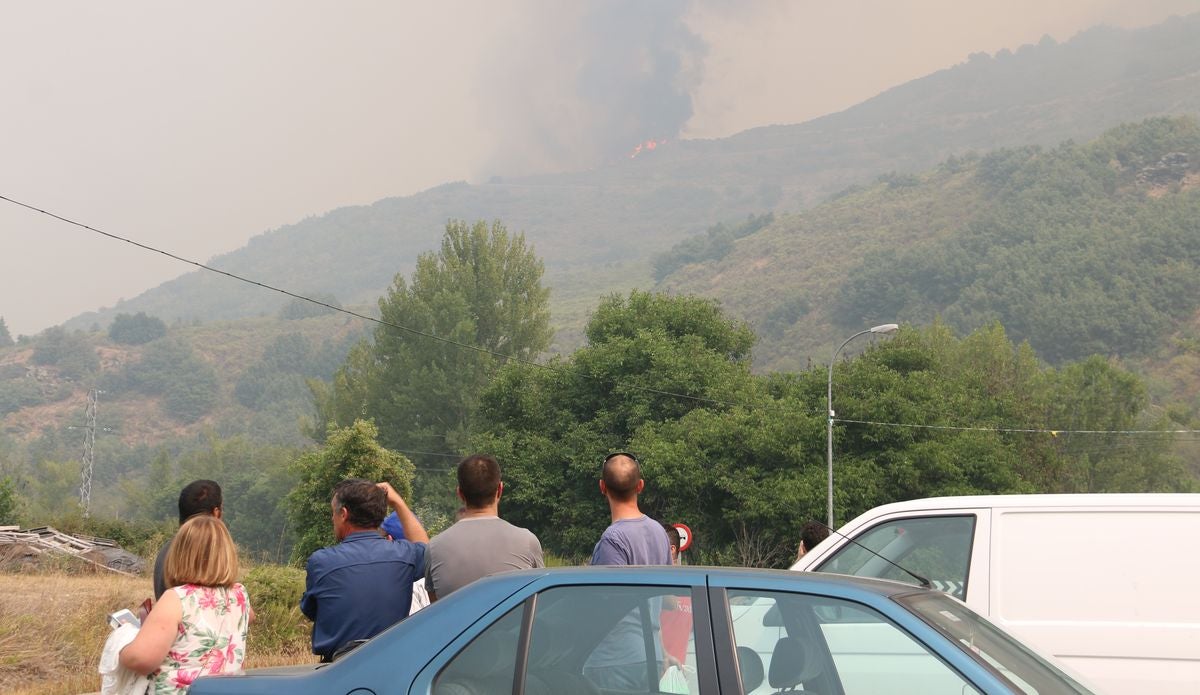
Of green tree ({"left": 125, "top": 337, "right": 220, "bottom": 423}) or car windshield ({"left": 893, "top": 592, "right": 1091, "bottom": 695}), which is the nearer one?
car windshield ({"left": 893, "top": 592, "right": 1091, "bottom": 695})

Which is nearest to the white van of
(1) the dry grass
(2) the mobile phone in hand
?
(2) the mobile phone in hand

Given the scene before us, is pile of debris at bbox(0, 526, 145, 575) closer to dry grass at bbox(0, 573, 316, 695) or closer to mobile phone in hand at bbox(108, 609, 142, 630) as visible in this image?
dry grass at bbox(0, 573, 316, 695)

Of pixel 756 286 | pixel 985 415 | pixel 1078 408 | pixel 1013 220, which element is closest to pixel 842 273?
pixel 756 286

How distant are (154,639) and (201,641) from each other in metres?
0.20

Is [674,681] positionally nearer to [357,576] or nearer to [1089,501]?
[357,576]

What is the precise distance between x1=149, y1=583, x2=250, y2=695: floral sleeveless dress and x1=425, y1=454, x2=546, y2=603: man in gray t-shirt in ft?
3.23

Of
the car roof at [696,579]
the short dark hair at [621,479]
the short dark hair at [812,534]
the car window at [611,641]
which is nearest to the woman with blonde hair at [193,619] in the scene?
the car roof at [696,579]

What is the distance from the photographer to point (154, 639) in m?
4.29

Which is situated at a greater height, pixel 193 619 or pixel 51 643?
pixel 193 619

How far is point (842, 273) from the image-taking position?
155 m

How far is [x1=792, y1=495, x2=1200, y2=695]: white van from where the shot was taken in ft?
17.7

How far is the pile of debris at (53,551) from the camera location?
28.1 meters

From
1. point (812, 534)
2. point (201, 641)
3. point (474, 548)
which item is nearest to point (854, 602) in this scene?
point (474, 548)

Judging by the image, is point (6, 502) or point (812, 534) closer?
point (812, 534)
